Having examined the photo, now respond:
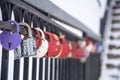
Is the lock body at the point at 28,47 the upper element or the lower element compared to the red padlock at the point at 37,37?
lower

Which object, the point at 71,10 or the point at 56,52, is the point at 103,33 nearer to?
the point at 71,10

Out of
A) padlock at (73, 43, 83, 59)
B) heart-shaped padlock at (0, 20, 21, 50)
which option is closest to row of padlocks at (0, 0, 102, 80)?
heart-shaped padlock at (0, 20, 21, 50)

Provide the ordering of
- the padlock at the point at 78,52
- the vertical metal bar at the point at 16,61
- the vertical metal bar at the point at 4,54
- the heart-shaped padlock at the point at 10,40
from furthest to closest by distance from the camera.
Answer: the padlock at the point at 78,52
the vertical metal bar at the point at 16,61
the vertical metal bar at the point at 4,54
the heart-shaped padlock at the point at 10,40

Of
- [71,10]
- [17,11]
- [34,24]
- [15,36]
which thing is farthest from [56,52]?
[71,10]

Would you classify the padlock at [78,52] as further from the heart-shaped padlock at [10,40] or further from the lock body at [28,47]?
the heart-shaped padlock at [10,40]

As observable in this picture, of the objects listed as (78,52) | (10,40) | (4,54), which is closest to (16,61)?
(4,54)

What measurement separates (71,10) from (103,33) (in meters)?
2.15

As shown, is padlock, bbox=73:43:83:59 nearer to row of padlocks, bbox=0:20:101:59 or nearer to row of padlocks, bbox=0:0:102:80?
row of padlocks, bbox=0:0:102:80

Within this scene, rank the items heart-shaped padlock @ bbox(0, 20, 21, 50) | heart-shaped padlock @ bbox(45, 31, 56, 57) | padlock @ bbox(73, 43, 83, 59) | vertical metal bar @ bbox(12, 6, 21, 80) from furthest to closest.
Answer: padlock @ bbox(73, 43, 83, 59) → heart-shaped padlock @ bbox(45, 31, 56, 57) → vertical metal bar @ bbox(12, 6, 21, 80) → heart-shaped padlock @ bbox(0, 20, 21, 50)

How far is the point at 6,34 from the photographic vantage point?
770 mm

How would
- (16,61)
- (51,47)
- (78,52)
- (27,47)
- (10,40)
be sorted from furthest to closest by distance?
(78,52), (51,47), (16,61), (27,47), (10,40)

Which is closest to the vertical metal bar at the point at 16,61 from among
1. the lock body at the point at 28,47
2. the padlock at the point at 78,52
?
the lock body at the point at 28,47

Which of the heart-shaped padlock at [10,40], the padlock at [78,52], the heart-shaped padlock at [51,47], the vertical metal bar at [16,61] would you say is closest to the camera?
the heart-shaped padlock at [10,40]

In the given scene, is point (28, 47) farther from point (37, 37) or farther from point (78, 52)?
point (78, 52)
